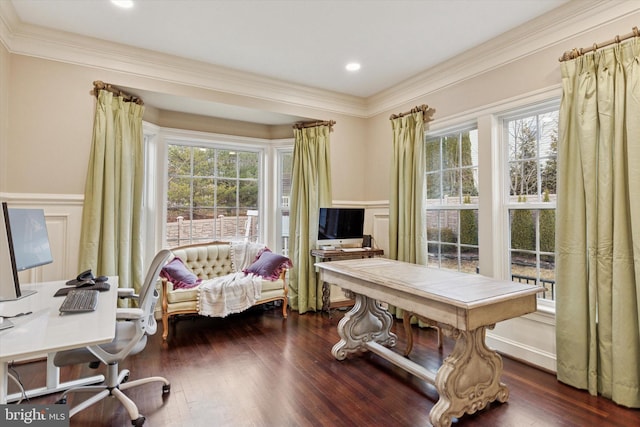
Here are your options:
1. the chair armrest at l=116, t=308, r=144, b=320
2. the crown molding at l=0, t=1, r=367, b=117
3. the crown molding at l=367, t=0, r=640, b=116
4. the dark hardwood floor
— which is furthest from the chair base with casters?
the crown molding at l=367, t=0, r=640, b=116

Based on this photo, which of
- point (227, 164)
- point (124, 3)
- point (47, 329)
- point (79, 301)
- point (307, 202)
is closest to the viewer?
point (47, 329)

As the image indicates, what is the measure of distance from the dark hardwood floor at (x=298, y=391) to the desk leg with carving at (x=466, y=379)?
102 mm

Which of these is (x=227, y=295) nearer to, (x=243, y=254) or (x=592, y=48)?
(x=243, y=254)

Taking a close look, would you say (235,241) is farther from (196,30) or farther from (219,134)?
(196,30)

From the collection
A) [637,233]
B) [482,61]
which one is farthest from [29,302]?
[482,61]

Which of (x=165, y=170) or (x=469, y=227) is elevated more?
(x=165, y=170)

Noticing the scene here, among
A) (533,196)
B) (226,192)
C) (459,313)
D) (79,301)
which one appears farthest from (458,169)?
(79,301)

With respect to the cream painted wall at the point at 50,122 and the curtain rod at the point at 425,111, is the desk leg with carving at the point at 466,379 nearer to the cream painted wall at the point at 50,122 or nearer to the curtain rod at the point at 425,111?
the curtain rod at the point at 425,111

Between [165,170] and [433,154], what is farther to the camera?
[165,170]

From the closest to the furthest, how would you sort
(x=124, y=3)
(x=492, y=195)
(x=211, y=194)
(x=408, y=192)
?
(x=124, y=3) → (x=492, y=195) → (x=408, y=192) → (x=211, y=194)

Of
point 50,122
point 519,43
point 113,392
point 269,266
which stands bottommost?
point 113,392

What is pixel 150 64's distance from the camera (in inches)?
128

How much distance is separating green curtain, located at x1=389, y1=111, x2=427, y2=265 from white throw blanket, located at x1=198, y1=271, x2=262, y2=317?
1719 millimetres

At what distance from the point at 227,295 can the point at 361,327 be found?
1.51 m
